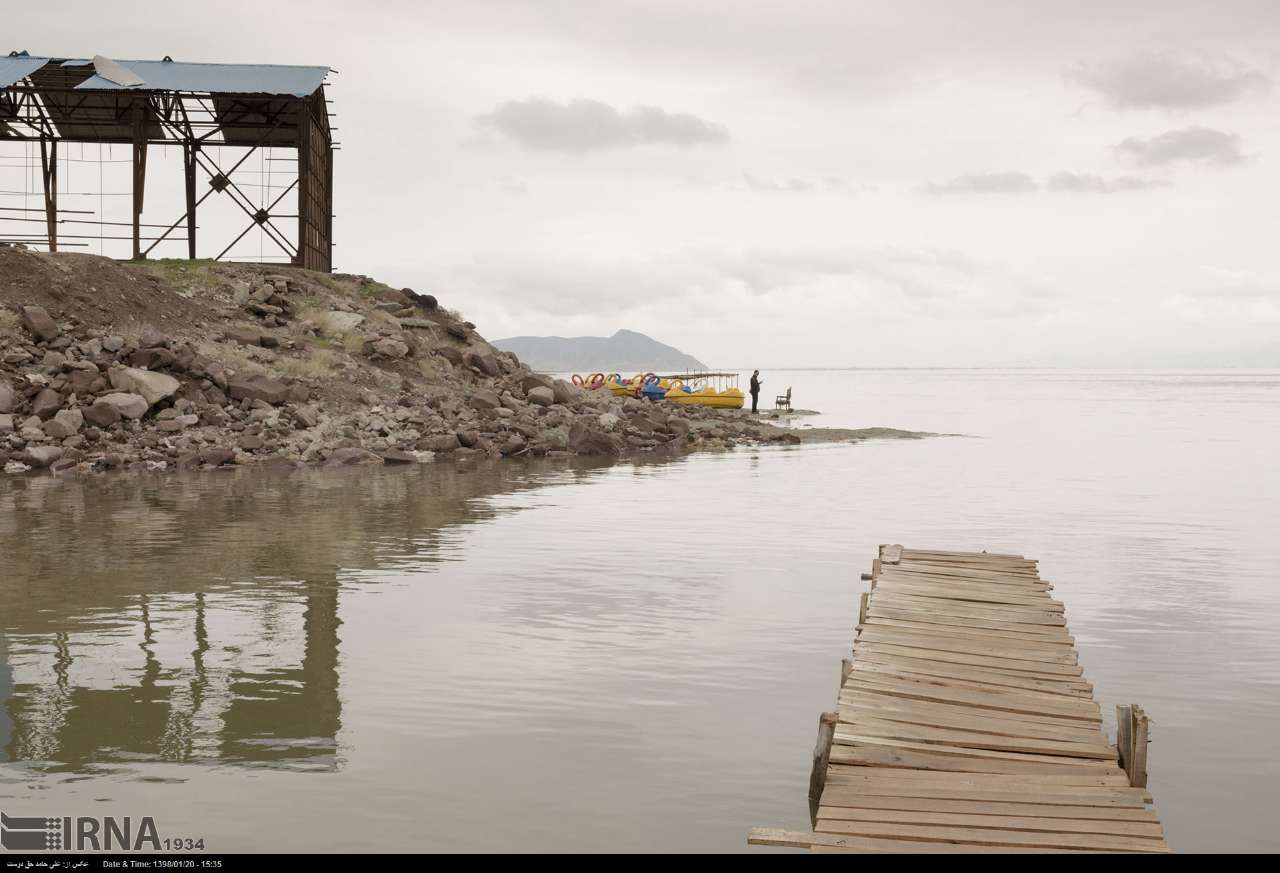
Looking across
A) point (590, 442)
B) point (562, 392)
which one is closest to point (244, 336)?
point (562, 392)

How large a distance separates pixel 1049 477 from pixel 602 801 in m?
27.8


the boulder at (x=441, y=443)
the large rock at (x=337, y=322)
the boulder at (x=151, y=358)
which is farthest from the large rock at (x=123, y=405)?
the large rock at (x=337, y=322)

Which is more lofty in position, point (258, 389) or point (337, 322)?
point (337, 322)

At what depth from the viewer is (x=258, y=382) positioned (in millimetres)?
36438

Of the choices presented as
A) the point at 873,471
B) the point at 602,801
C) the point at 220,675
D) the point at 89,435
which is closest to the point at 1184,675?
the point at 602,801

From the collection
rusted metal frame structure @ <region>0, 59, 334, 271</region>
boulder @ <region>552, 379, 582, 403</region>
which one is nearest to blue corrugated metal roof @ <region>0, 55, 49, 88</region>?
rusted metal frame structure @ <region>0, 59, 334, 271</region>

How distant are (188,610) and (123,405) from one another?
22006 millimetres

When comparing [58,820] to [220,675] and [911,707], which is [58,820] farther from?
[911,707]

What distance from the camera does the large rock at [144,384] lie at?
113ft

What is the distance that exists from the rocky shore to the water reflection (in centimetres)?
545

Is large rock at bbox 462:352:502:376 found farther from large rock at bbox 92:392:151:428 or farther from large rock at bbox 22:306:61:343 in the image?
large rock at bbox 22:306:61:343

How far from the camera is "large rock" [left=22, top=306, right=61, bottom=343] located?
35.6 meters

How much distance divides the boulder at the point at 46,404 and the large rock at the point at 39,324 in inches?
110

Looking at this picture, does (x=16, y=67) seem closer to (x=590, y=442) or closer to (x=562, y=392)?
(x=562, y=392)
